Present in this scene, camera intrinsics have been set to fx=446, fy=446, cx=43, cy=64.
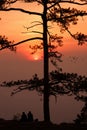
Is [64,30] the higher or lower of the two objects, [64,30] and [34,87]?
the higher

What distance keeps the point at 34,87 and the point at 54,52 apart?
2150mm

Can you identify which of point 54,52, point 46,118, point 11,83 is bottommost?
point 46,118

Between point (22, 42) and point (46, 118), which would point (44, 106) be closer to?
point (46, 118)

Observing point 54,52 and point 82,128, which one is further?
point 54,52

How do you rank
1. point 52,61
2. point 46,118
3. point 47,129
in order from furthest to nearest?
point 52,61 → point 46,118 → point 47,129

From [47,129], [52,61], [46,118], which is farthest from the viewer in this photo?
[52,61]

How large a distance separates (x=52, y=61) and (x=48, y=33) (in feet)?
5.24

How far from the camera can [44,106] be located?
74.3 feet

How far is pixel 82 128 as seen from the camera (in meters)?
16.1

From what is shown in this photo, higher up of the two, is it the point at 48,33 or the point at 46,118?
the point at 48,33

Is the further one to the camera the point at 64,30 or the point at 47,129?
the point at 64,30

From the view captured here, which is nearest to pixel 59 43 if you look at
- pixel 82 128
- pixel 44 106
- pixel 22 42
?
pixel 22 42

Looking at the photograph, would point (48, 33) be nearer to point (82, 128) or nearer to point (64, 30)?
point (64, 30)

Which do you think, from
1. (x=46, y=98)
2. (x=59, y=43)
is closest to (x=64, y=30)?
(x=59, y=43)
